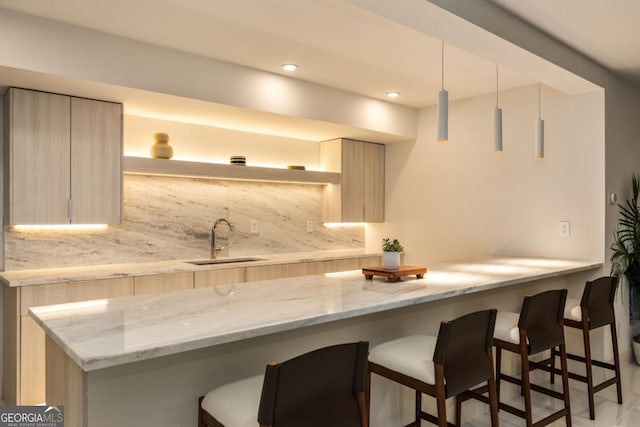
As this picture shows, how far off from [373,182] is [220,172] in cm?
193

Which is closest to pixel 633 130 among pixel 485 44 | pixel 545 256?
pixel 545 256

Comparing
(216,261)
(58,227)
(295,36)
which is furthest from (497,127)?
(58,227)

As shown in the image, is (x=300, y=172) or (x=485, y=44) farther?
(x=300, y=172)

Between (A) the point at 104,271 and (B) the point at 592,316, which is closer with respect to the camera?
(B) the point at 592,316

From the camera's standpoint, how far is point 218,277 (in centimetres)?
368

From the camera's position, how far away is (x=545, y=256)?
13.0ft

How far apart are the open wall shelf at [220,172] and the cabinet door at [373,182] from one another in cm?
44

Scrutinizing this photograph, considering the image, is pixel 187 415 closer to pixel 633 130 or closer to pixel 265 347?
pixel 265 347

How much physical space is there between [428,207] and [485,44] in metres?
2.46

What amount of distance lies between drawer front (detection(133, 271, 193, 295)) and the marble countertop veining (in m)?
1.34

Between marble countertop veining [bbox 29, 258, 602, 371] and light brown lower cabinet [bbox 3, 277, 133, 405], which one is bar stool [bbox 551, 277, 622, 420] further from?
light brown lower cabinet [bbox 3, 277, 133, 405]

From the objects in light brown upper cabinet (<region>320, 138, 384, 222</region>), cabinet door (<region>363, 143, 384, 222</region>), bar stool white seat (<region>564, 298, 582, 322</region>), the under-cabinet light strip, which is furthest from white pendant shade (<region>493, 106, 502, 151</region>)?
the under-cabinet light strip

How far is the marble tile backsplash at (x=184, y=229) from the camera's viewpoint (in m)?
3.52

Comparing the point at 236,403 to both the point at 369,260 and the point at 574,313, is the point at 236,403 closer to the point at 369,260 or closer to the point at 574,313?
the point at 574,313
